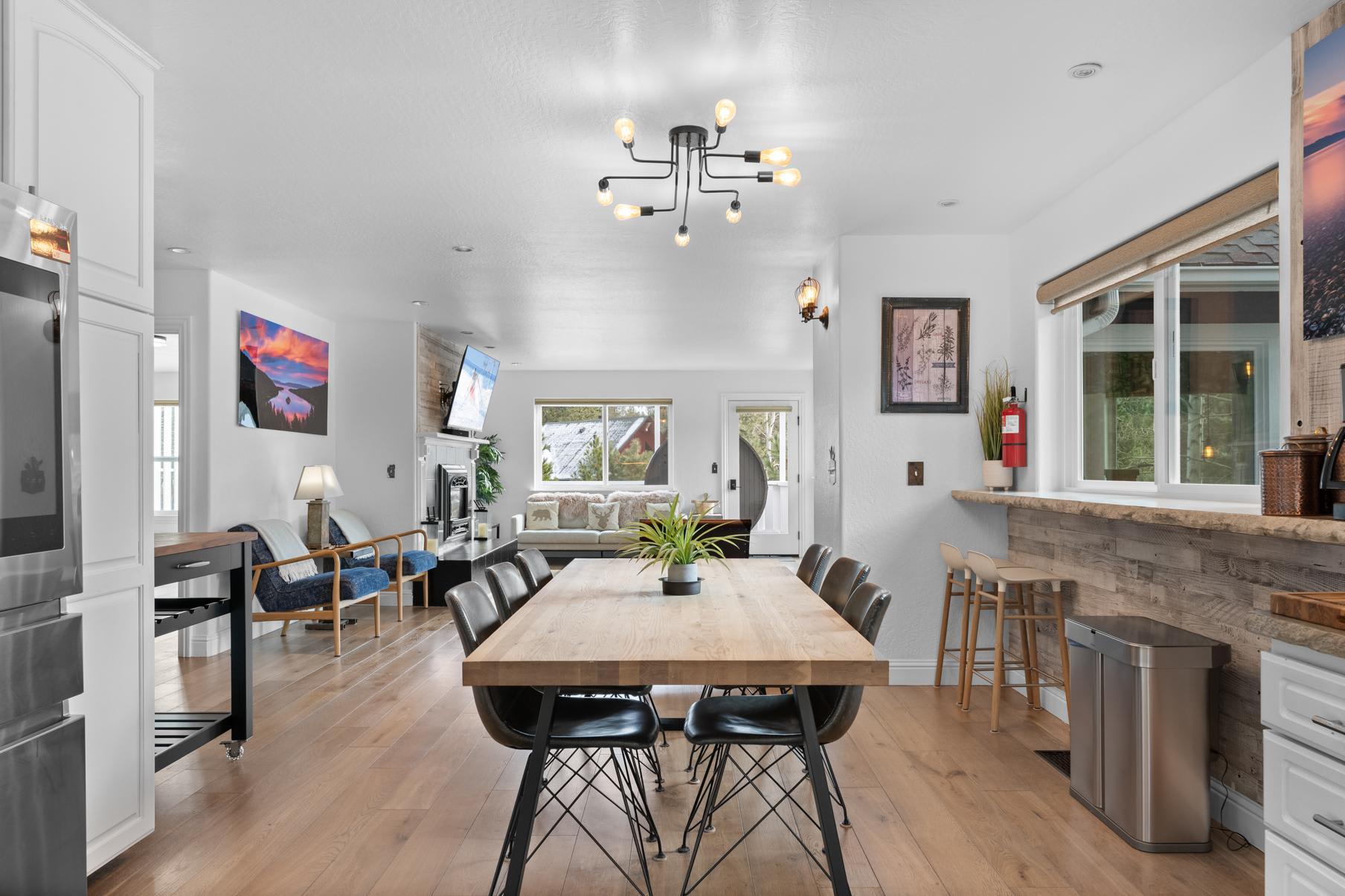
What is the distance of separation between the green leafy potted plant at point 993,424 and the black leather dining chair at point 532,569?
2.38 m

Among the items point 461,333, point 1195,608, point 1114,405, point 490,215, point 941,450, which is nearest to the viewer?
point 1195,608

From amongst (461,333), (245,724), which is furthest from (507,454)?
(245,724)

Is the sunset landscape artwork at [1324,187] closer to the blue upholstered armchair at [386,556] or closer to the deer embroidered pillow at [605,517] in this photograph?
the blue upholstered armchair at [386,556]

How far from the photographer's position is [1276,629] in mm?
1743

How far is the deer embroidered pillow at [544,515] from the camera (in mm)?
10195

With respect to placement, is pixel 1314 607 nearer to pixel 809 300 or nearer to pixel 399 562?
pixel 809 300

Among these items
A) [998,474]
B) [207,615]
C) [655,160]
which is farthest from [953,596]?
[207,615]

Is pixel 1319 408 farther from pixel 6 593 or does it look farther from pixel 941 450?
pixel 6 593

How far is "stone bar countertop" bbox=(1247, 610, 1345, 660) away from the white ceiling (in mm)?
1663

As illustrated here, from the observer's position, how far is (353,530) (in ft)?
22.5

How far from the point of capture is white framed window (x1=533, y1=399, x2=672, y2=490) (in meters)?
10.9

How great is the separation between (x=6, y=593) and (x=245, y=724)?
1773 millimetres

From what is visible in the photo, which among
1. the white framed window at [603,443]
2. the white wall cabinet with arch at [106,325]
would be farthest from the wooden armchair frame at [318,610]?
the white framed window at [603,443]

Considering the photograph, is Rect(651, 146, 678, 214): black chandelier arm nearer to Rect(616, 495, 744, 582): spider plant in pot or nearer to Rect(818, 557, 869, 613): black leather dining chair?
Rect(616, 495, 744, 582): spider plant in pot
